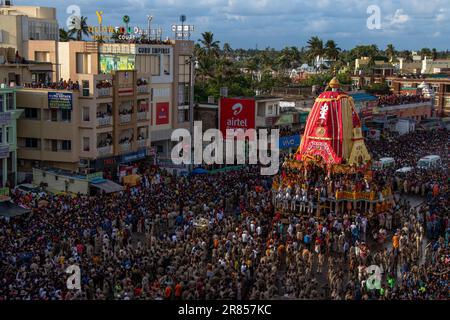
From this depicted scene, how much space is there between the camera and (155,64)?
55.9 meters

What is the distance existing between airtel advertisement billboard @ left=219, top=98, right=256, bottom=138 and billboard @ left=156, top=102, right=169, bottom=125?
5.74 metres

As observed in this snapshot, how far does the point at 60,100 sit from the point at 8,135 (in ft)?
14.0

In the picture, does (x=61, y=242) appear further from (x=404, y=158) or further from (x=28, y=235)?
(x=404, y=158)

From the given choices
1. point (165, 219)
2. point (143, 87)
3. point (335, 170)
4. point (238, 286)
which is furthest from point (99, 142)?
point (238, 286)

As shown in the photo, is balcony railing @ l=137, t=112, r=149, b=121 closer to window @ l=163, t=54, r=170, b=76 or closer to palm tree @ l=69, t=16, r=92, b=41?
window @ l=163, t=54, r=170, b=76

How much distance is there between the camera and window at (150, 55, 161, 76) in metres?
55.6

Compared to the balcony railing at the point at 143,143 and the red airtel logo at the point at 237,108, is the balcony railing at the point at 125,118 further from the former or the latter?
the red airtel logo at the point at 237,108

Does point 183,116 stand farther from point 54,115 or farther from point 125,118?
point 54,115

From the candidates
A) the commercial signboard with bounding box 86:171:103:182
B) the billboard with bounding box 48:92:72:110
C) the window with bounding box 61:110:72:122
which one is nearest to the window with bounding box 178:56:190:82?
the window with bounding box 61:110:72:122

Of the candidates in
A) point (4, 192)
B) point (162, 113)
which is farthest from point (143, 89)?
point (4, 192)

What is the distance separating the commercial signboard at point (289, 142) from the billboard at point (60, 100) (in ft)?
70.0

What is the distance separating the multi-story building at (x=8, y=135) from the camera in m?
42.4

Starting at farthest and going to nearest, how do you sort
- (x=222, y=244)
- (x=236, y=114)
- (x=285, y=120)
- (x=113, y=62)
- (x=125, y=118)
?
(x=285, y=120), (x=236, y=114), (x=113, y=62), (x=125, y=118), (x=222, y=244)

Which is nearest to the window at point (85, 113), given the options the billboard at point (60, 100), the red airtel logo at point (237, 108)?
the billboard at point (60, 100)
